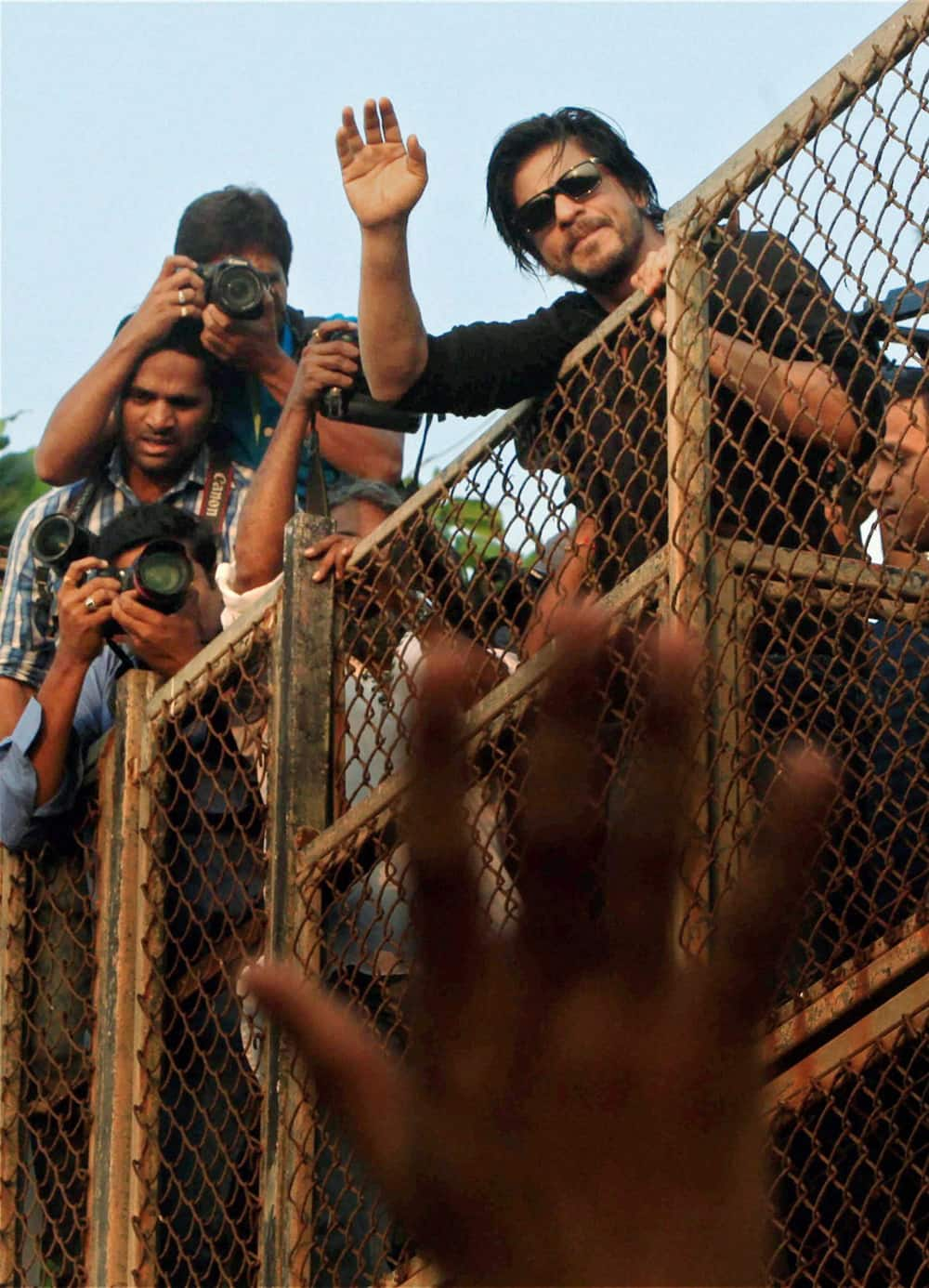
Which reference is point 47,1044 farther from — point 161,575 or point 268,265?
point 268,265

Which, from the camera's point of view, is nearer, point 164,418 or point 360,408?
point 360,408

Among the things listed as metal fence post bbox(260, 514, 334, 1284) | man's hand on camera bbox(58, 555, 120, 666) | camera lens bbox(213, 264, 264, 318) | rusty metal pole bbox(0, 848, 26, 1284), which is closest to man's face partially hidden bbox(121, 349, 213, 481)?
camera lens bbox(213, 264, 264, 318)

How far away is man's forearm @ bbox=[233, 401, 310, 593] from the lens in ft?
16.8

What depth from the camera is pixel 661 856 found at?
1662 millimetres

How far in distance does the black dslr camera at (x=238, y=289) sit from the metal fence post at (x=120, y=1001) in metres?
1.21

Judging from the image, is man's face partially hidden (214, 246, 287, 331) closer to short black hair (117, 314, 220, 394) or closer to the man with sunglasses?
short black hair (117, 314, 220, 394)

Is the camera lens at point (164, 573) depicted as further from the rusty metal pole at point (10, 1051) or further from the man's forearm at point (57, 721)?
the rusty metal pole at point (10, 1051)

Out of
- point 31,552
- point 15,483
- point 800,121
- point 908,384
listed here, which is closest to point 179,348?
point 31,552

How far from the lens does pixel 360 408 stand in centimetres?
475

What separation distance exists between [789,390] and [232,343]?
2630 mm

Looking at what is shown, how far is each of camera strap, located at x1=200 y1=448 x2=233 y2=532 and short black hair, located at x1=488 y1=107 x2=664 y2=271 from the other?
1.31m

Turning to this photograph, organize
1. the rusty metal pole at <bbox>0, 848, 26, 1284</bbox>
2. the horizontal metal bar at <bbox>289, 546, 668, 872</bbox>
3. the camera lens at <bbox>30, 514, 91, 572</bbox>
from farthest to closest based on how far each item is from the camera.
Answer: the camera lens at <bbox>30, 514, 91, 572</bbox> < the rusty metal pole at <bbox>0, 848, 26, 1284</bbox> < the horizontal metal bar at <bbox>289, 546, 668, 872</bbox>

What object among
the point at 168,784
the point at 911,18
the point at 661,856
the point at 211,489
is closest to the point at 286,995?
the point at 661,856

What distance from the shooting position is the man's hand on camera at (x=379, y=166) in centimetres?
438
